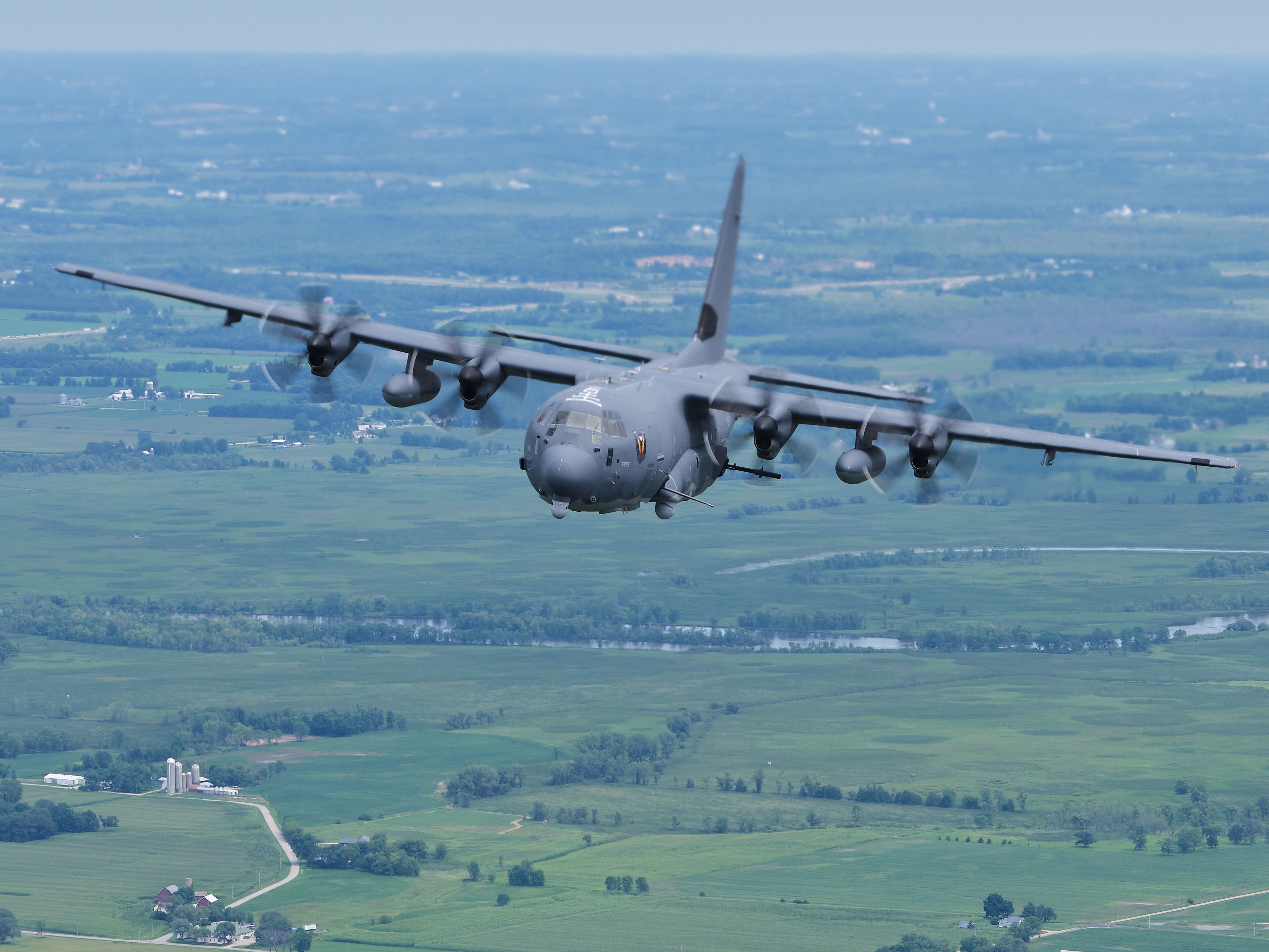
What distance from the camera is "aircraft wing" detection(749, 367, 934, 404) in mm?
74188

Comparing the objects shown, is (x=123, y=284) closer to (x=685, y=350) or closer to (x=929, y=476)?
(x=685, y=350)

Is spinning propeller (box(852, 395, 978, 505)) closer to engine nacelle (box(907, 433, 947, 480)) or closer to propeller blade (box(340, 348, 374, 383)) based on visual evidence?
engine nacelle (box(907, 433, 947, 480))

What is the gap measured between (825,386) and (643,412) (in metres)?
7.66

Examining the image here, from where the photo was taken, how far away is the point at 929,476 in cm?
7456

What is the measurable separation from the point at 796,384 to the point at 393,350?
17.0 m

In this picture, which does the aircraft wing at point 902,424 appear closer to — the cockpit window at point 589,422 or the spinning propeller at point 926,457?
the spinning propeller at point 926,457

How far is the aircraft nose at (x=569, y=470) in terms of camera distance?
68.6 m

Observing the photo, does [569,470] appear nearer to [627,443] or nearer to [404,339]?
[627,443]

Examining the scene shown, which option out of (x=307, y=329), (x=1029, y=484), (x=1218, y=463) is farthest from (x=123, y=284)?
(x=1218, y=463)

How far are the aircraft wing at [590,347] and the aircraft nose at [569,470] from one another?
9.40m

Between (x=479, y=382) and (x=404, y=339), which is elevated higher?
(x=404, y=339)

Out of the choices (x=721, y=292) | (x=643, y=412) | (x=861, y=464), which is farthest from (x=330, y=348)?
(x=861, y=464)

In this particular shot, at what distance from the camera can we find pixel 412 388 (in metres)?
78.6

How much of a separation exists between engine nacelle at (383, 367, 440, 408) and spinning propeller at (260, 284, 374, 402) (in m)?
1.78
